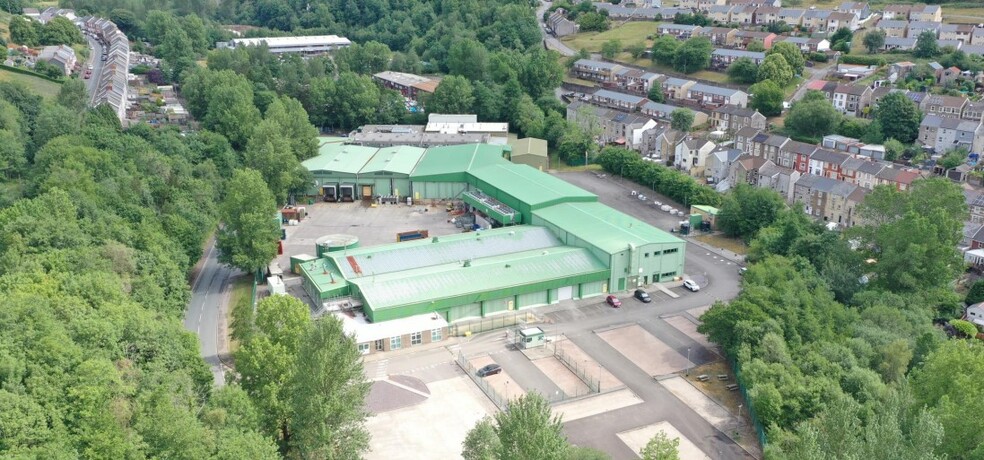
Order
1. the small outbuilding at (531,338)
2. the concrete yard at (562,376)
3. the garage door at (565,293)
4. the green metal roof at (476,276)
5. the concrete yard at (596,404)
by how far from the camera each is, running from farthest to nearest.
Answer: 1. the garage door at (565,293)
2. the green metal roof at (476,276)
3. the small outbuilding at (531,338)
4. the concrete yard at (562,376)
5. the concrete yard at (596,404)

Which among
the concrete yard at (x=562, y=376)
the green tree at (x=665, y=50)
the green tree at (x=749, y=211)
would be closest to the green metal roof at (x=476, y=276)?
the concrete yard at (x=562, y=376)

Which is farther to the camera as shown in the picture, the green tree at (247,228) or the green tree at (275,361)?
the green tree at (247,228)

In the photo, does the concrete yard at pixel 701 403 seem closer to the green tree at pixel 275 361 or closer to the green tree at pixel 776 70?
the green tree at pixel 275 361

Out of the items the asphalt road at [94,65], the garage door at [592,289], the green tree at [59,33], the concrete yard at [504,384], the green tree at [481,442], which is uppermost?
the green tree at [59,33]

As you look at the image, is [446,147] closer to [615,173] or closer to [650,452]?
[615,173]

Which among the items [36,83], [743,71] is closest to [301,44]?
[36,83]

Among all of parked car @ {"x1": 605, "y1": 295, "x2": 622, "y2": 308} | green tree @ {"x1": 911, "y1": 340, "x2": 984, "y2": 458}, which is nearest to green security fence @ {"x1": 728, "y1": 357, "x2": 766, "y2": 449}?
green tree @ {"x1": 911, "y1": 340, "x2": 984, "y2": 458}

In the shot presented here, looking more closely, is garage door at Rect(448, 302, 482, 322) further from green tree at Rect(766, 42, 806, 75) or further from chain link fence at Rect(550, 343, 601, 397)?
green tree at Rect(766, 42, 806, 75)

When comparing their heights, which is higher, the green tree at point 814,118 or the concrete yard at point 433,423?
the green tree at point 814,118


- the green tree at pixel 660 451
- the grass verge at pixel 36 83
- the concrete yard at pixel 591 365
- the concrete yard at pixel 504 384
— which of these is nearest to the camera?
the green tree at pixel 660 451
